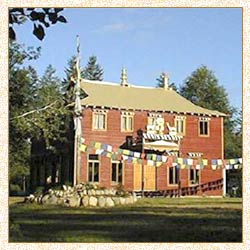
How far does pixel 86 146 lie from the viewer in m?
7.47

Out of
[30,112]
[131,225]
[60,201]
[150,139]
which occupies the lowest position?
[131,225]

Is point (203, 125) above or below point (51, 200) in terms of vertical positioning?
above

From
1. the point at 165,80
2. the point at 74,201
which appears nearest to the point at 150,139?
the point at 74,201

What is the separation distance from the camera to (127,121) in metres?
7.72

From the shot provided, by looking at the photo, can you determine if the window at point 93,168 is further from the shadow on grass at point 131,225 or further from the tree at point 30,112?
the shadow on grass at point 131,225

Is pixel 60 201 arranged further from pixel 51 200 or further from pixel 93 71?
pixel 93 71

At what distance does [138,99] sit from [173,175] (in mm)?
1085

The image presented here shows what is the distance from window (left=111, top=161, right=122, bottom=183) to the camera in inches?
296

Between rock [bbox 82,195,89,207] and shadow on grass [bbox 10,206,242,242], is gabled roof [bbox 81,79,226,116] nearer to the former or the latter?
rock [bbox 82,195,89,207]

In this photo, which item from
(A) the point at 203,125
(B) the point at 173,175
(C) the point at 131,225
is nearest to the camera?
(C) the point at 131,225

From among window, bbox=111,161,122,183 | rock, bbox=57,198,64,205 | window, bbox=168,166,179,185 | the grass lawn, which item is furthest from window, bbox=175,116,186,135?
rock, bbox=57,198,64,205

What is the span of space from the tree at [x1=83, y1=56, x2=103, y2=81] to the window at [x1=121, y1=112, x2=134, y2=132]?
67 centimetres

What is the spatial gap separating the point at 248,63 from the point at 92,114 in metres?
2.81

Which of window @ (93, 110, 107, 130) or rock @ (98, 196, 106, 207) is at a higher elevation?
window @ (93, 110, 107, 130)
